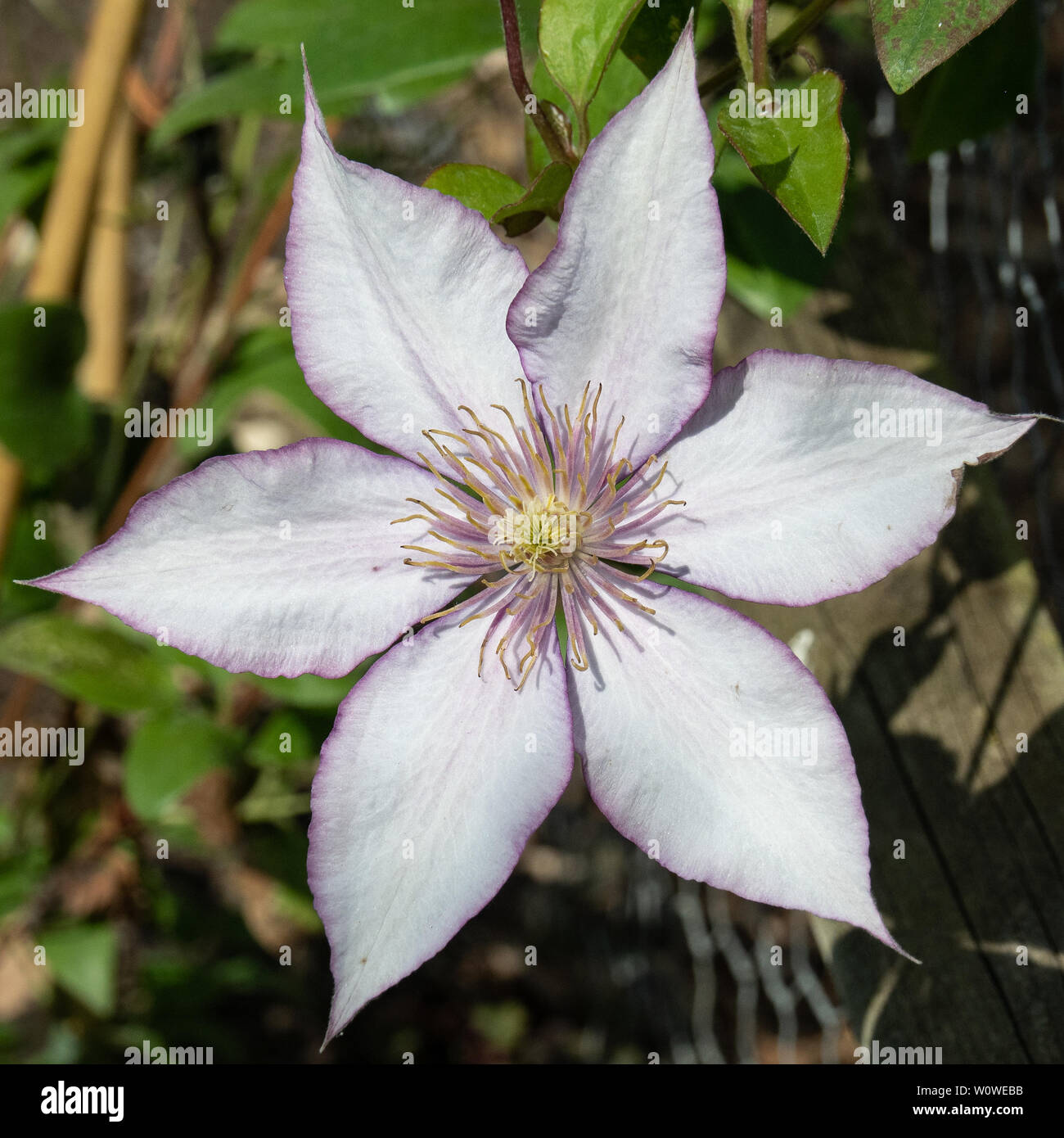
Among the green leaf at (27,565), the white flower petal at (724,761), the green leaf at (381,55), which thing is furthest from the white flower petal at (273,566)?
the green leaf at (27,565)

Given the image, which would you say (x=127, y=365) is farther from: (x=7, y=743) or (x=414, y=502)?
(x=414, y=502)

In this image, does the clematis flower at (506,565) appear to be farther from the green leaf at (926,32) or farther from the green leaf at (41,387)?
the green leaf at (41,387)

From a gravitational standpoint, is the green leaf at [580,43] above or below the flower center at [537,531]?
above

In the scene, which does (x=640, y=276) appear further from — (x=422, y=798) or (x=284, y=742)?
(x=284, y=742)

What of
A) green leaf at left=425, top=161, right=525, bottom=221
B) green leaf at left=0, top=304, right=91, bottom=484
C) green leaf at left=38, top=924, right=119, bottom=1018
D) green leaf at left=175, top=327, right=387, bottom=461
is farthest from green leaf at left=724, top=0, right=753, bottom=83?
green leaf at left=38, top=924, right=119, bottom=1018

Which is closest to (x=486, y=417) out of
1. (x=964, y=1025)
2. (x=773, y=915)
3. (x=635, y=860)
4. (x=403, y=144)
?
(x=964, y=1025)

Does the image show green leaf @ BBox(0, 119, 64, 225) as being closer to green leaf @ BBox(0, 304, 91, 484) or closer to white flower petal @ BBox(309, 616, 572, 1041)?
green leaf @ BBox(0, 304, 91, 484)
